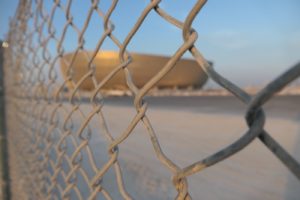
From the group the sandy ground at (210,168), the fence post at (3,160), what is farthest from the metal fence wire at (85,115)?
the sandy ground at (210,168)

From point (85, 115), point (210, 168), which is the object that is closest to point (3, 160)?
point (85, 115)

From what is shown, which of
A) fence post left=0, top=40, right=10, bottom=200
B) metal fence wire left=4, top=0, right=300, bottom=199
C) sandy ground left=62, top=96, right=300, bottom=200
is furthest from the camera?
sandy ground left=62, top=96, right=300, bottom=200

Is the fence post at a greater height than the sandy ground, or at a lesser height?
greater

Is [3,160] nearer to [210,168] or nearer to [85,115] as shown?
[85,115]

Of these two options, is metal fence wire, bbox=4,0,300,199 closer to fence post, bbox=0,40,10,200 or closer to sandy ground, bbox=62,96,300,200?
fence post, bbox=0,40,10,200

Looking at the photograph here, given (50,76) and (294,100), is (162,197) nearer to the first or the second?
(50,76)

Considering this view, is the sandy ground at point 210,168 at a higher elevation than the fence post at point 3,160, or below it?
below

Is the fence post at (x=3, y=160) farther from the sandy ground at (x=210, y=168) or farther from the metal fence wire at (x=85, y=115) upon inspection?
the sandy ground at (x=210, y=168)

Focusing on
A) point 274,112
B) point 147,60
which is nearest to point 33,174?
point 274,112

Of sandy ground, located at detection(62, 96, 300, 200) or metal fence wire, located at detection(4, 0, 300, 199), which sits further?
sandy ground, located at detection(62, 96, 300, 200)

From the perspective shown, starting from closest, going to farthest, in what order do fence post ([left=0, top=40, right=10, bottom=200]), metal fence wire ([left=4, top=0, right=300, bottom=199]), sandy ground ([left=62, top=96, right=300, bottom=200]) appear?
metal fence wire ([left=4, top=0, right=300, bottom=199]), fence post ([left=0, top=40, right=10, bottom=200]), sandy ground ([left=62, top=96, right=300, bottom=200])

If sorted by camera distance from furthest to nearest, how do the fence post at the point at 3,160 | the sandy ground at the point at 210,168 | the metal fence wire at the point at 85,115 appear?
the sandy ground at the point at 210,168
the fence post at the point at 3,160
the metal fence wire at the point at 85,115

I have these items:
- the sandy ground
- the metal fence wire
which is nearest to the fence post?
the metal fence wire

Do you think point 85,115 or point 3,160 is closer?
point 85,115
